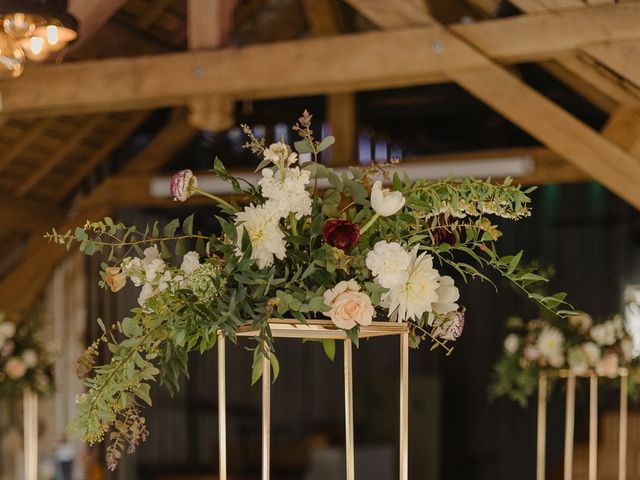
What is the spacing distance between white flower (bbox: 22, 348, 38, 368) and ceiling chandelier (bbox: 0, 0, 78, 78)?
2257mm

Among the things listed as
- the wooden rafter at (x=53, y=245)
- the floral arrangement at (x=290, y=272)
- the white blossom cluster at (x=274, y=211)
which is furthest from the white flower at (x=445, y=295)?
the wooden rafter at (x=53, y=245)

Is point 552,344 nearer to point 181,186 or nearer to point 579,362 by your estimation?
point 579,362

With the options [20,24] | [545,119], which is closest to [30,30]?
[20,24]

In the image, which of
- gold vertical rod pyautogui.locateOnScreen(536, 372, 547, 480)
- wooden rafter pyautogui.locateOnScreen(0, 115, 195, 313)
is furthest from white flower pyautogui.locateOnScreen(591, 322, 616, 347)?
wooden rafter pyautogui.locateOnScreen(0, 115, 195, 313)

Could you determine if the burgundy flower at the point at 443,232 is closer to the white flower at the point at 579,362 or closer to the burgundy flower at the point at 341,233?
the burgundy flower at the point at 341,233

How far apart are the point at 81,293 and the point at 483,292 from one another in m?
2.91

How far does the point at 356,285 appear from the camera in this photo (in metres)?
1.68

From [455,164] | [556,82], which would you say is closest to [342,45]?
[455,164]

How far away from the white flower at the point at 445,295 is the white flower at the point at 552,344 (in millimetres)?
2858

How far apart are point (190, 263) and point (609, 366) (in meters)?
3.06

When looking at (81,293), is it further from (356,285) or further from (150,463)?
(356,285)

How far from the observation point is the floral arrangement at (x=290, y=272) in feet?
5.52

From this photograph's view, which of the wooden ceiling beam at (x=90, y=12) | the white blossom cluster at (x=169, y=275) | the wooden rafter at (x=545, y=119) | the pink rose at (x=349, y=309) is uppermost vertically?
the wooden ceiling beam at (x=90, y=12)

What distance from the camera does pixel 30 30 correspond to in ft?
9.80
